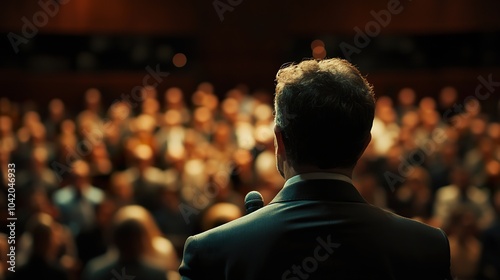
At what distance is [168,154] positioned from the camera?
8906 mm

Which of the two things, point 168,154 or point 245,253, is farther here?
point 168,154

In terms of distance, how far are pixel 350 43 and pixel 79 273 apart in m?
9.91

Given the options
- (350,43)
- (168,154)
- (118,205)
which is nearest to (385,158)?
(168,154)

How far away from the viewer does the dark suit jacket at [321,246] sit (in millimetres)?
1377

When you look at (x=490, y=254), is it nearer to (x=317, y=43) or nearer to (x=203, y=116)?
(x=203, y=116)

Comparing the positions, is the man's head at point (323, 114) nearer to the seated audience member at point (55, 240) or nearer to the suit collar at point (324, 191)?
the suit collar at point (324, 191)

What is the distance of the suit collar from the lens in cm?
144

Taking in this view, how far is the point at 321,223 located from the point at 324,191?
7 centimetres

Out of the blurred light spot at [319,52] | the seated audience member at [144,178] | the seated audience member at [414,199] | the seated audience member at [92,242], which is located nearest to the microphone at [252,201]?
the seated audience member at [92,242]

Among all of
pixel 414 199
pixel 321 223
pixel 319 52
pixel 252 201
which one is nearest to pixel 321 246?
pixel 321 223

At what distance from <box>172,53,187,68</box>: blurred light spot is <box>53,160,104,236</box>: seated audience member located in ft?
25.3

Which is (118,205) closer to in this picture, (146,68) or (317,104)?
(317,104)

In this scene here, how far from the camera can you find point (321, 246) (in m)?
1.39

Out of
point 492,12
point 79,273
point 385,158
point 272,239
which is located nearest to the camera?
point 272,239
